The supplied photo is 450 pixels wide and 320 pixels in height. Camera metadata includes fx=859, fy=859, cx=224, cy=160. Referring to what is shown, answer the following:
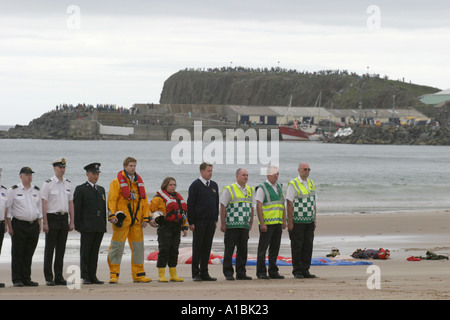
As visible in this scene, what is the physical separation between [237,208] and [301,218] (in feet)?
3.24

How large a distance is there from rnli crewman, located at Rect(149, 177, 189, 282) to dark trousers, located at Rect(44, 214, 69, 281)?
120 cm

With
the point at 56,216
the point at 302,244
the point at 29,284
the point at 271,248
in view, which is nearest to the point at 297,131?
the point at 302,244

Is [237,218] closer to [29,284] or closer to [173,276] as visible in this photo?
[173,276]

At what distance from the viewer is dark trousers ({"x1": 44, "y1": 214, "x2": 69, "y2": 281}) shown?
11.3 m

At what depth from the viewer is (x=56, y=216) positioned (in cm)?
1131

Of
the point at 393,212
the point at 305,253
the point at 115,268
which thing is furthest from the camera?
the point at 393,212

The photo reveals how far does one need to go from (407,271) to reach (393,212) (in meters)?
15.5

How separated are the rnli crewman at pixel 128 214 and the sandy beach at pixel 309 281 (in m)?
0.30

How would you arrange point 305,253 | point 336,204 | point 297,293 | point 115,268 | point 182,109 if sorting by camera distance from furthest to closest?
point 182,109
point 336,204
point 305,253
point 115,268
point 297,293

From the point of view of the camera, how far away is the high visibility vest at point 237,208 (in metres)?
12.0

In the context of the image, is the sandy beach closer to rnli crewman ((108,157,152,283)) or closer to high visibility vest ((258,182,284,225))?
rnli crewman ((108,157,152,283))

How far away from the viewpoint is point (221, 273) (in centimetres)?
1305

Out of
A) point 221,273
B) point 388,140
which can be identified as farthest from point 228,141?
point 221,273
